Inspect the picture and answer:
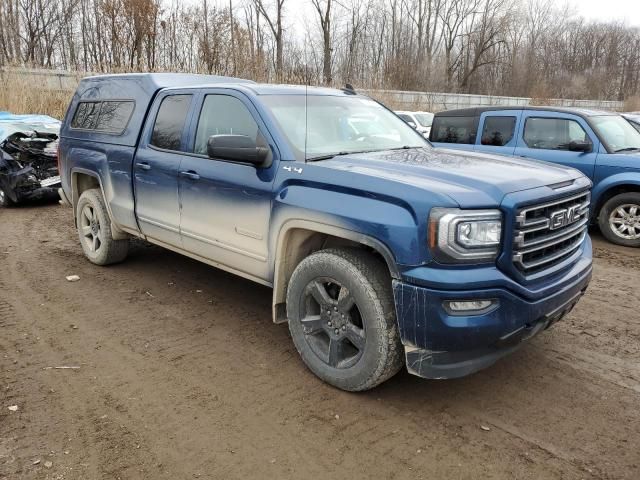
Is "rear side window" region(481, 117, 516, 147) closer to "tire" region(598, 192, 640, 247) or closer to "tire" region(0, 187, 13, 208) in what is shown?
"tire" region(598, 192, 640, 247)

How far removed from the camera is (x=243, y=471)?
265cm

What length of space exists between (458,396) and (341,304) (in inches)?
38.5

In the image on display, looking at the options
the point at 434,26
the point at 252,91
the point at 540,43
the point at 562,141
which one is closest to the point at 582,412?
the point at 252,91

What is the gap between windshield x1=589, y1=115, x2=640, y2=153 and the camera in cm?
733

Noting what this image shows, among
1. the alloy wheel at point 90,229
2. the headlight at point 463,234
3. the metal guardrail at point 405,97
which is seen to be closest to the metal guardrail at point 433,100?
the metal guardrail at point 405,97

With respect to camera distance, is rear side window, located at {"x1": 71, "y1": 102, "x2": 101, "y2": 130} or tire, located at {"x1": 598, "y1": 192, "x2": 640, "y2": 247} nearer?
rear side window, located at {"x1": 71, "y1": 102, "x2": 101, "y2": 130}

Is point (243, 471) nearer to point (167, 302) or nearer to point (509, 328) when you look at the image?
point (509, 328)

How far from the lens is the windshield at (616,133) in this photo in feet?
24.0

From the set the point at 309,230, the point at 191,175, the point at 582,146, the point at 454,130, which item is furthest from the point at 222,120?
the point at 454,130

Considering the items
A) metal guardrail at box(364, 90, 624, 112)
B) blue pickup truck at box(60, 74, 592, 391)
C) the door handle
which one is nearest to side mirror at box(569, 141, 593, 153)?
blue pickup truck at box(60, 74, 592, 391)

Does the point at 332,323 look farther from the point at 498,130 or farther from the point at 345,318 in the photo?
the point at 498,130

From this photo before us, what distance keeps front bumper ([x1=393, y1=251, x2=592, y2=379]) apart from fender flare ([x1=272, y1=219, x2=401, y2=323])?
159mm

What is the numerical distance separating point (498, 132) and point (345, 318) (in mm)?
6032

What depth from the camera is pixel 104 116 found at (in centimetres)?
559
